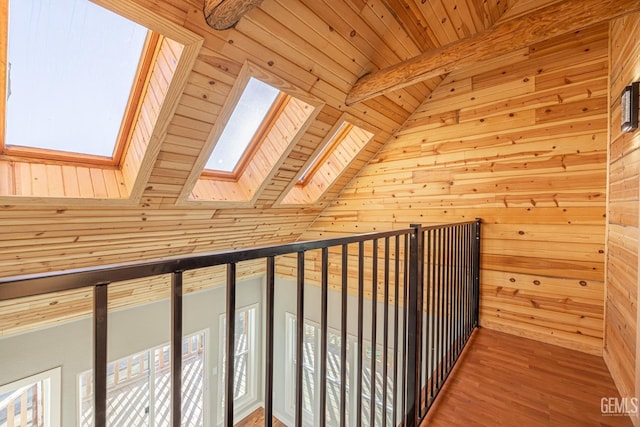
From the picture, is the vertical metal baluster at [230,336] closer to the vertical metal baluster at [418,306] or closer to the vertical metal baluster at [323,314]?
the vertical metal baluster at [323,314]

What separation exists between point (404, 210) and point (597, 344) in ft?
6.58

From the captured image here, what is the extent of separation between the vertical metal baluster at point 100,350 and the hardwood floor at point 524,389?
172 centimetres

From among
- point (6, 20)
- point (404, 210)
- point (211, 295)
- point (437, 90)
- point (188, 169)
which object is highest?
point (437, 90)

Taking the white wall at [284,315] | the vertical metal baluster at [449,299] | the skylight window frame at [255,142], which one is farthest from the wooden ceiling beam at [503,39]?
the white wall at [284,315]

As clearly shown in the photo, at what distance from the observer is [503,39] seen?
5.96 ft

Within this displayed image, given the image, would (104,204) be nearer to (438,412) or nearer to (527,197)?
(438,412)

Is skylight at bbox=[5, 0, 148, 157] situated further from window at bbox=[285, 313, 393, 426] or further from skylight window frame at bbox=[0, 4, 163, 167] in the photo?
window at bbox=[285, 313, 393, 426]

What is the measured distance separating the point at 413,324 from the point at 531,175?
6.63 feet

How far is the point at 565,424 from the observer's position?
63.0 inches

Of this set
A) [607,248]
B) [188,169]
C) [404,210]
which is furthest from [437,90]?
[188,169]

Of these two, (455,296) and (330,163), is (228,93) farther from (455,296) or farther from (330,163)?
(455,296)

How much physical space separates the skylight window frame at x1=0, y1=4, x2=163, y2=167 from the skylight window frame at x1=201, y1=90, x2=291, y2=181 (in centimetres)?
74

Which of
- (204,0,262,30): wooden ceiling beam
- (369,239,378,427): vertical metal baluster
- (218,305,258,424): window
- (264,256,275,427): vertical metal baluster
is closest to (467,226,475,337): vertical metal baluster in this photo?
(369,239,378,427): vertical metal baluster

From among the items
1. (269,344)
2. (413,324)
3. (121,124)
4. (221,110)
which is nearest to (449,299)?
(413,324)
